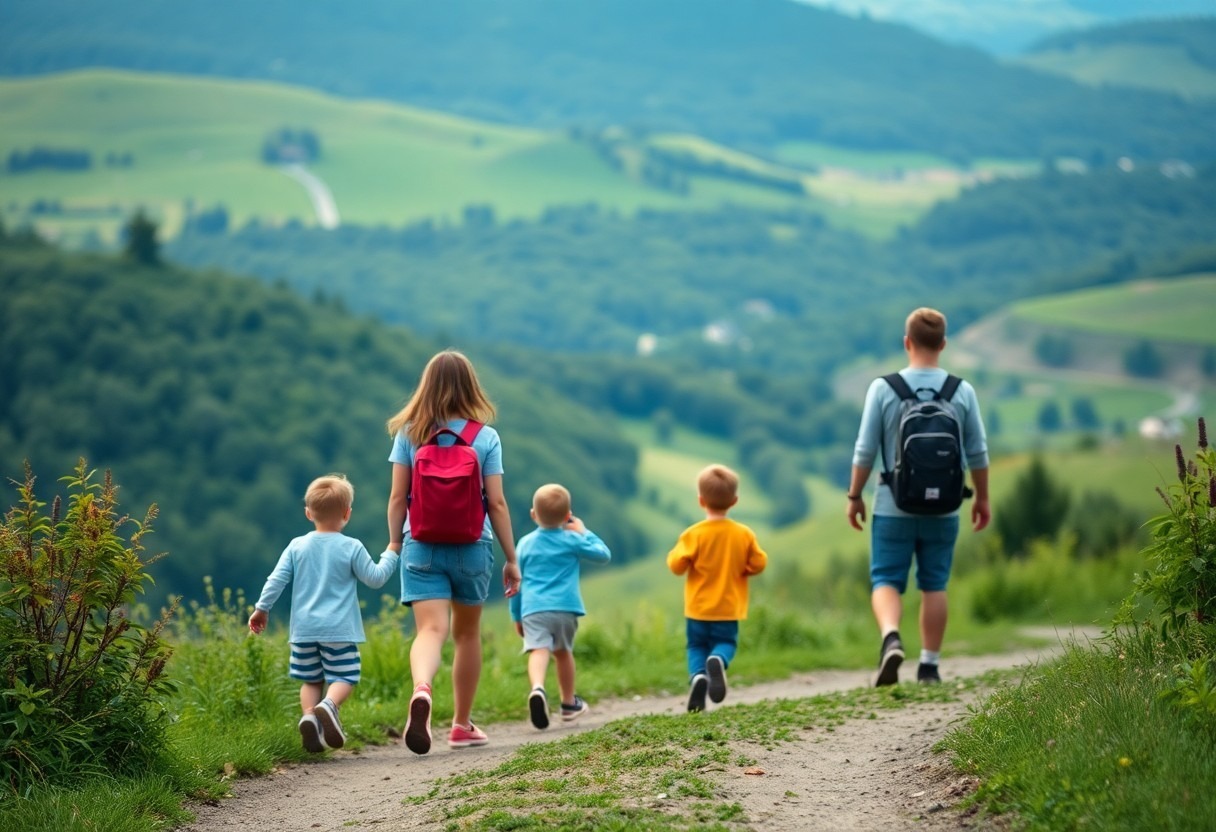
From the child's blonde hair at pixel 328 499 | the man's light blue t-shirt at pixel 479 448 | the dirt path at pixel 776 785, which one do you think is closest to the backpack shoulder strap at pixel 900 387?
the dirt path at pixel 776 785

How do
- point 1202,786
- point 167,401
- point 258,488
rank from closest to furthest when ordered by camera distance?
point 1202,786, point 258,488, point 167,401

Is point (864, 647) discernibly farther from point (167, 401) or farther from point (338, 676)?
point (167, 401)

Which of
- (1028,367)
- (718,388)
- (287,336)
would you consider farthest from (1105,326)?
(287,336)

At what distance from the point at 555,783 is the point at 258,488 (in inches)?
3977

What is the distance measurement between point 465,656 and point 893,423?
9.04 feet

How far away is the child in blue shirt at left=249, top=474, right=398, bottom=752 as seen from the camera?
281 inches

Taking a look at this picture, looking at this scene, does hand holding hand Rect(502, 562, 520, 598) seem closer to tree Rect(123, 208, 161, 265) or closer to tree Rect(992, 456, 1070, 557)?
tree Rect(992, 456, 1070, 557)

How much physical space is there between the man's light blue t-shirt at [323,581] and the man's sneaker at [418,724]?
464mm

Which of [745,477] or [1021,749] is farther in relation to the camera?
[745,477]

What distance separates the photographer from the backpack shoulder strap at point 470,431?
7176mm

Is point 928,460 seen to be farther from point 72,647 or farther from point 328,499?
point 72,647

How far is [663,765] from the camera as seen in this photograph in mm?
5938

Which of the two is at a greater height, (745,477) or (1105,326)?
(1105,326)

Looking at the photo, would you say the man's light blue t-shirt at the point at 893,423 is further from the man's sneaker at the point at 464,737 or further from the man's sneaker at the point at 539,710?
the man's sneaker at the point at 464,737
